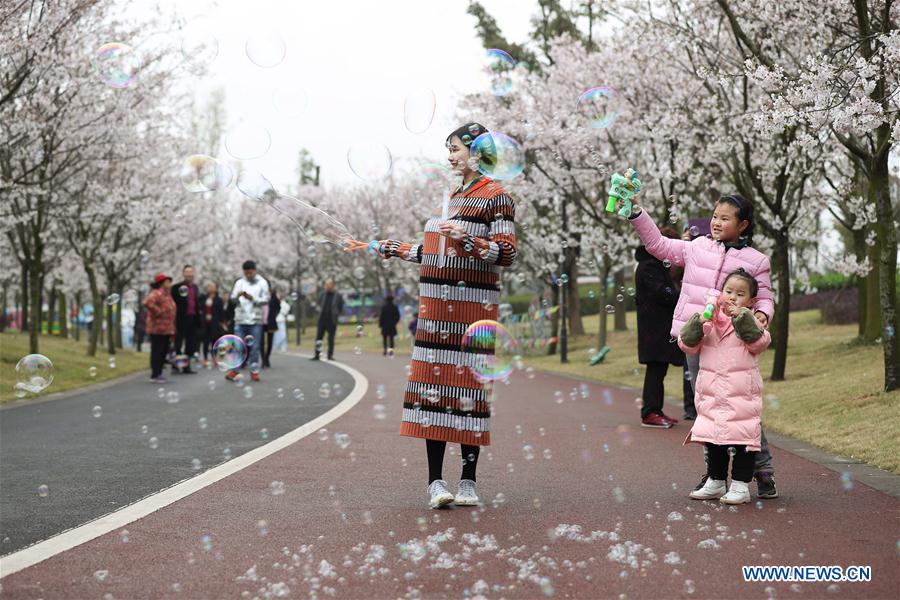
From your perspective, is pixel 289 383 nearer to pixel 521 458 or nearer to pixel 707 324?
pixel 521 458

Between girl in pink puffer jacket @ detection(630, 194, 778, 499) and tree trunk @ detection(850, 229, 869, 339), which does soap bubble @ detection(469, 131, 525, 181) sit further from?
tree trunk @ detection(850, 229, 869, 339)

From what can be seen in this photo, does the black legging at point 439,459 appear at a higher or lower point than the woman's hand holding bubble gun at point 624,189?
lower

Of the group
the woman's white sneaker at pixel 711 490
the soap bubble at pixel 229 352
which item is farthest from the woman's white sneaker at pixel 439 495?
the soap bubble at pixel 229 352

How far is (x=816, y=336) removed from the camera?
91.2 feet

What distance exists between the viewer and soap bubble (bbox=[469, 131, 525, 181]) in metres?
6.34

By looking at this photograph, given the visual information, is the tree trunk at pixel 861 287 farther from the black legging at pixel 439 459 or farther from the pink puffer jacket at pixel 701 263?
the black legging at pixel 439 459

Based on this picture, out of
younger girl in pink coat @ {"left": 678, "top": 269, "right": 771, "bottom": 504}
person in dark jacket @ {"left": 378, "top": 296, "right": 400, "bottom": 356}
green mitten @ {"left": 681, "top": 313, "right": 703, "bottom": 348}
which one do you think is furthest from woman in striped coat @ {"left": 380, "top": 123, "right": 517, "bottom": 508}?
person in dark jacket @ {"left": 378, "top": 296, "right": 400, "bottom": 356}

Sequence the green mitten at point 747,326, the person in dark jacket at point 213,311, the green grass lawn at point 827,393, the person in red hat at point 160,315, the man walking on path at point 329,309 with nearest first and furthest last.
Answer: the green mitten at point 747,326
the green grass lawn at point 827,393
the person in red hat at point 160,315
the man walking on path at point 329,309
the person in dark jacket at point 213,311

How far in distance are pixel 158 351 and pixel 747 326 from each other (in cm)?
1474

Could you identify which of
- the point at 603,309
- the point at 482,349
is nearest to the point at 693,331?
the point at 482,349

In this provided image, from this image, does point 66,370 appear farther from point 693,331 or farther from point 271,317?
point 693,331

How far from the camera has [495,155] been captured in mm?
6426

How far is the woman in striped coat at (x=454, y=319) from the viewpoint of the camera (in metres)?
6.34

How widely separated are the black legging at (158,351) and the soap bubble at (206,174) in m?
Answer: 8.72
